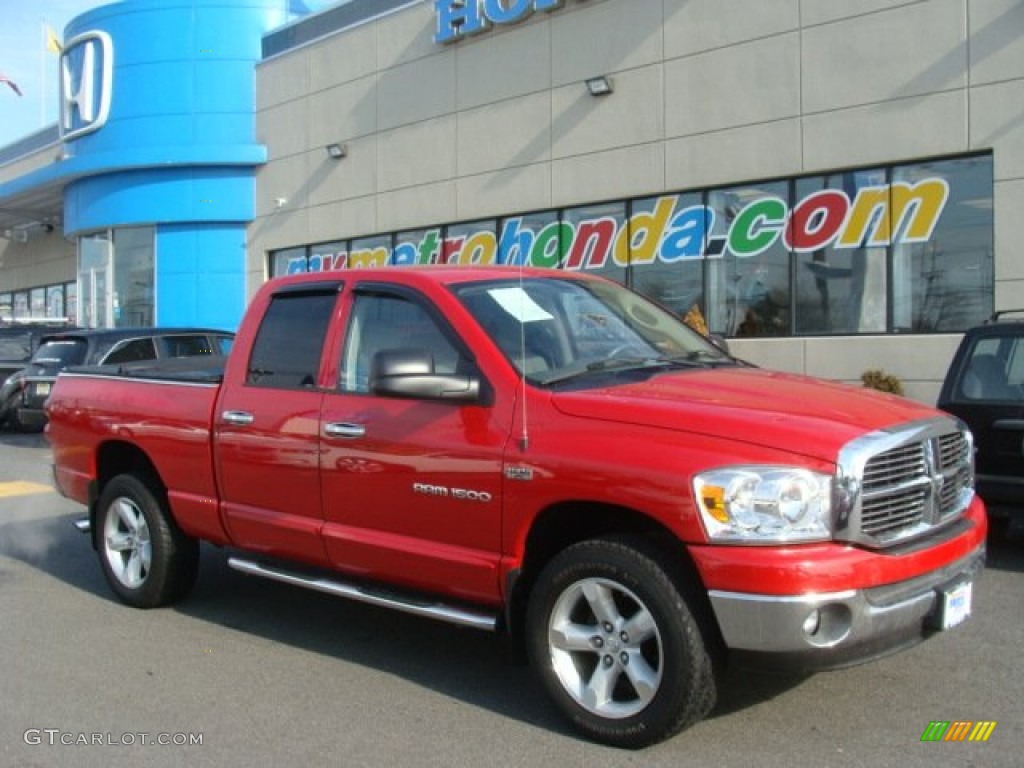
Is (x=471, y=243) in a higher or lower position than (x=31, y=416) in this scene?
higher

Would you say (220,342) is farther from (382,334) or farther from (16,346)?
(382,334)

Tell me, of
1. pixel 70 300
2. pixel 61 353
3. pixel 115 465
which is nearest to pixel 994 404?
pixel 115 465

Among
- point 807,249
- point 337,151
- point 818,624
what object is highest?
point 337,151

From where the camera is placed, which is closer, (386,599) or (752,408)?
(752,408)

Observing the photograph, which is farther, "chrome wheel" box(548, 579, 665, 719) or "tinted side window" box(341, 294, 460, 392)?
"tinted side window" box(341, 294, 460, 392)

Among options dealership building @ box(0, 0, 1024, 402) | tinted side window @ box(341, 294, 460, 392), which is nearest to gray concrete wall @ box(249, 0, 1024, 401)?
dealership building @ box(0, 0, 1024, 402)

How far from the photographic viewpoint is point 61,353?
550 inches

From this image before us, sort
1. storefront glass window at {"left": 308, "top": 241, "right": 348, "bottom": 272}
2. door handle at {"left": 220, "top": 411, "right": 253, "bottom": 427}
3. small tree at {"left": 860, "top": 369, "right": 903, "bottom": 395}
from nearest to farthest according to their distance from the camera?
door handle at {"left": 220, "top": 411, "right": 253, "bottom": 427} → small tree at {"left": 860, "top": 369, "right": 903, "bottom": 395} → storefront glass window at {"left": 308, "top": 241, "right": 348, "bottom": 272}

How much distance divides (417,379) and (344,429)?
0.67 meters

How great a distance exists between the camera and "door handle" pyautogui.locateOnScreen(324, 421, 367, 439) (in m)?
4.73

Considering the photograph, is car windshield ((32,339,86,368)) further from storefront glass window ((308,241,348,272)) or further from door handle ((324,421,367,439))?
door handle ((324,421,367,439))

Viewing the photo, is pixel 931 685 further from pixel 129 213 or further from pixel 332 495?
pixel 129 213

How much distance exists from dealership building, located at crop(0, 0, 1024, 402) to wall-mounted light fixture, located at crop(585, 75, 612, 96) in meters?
0.14

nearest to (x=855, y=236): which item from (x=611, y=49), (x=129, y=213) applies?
(x=611, y=49)
